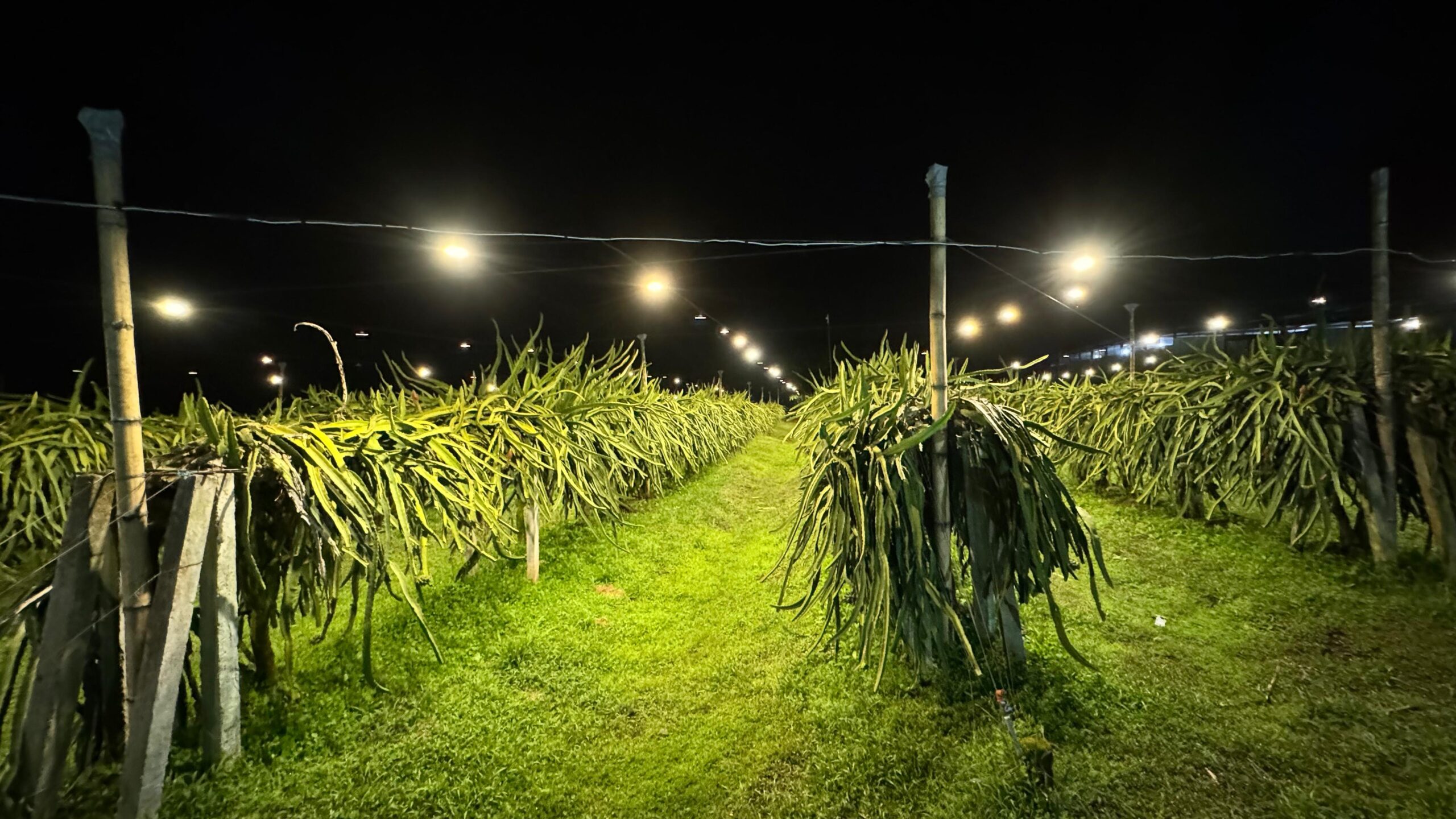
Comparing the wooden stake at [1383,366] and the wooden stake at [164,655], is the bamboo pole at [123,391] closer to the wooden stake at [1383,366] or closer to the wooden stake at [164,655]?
the wooden stake at [164,655]

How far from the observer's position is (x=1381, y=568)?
13.0ft

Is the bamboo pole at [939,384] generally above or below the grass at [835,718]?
above

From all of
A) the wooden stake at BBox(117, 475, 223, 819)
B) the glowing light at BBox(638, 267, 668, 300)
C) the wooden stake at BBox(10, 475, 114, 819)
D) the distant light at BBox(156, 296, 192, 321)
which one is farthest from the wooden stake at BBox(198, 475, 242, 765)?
the glowing light at BBox(638, 267, 668, 300)

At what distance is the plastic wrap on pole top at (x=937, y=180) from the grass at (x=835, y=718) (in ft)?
8.56

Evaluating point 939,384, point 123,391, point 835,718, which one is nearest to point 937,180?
point 939,384

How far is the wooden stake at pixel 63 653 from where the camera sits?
1.80 metres

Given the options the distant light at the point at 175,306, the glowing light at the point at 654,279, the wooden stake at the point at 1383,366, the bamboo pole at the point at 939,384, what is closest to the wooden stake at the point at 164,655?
the distant light at the point at 175,306

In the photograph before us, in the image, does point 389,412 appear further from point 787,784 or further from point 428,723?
point 787,784

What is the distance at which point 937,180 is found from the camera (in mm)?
2818

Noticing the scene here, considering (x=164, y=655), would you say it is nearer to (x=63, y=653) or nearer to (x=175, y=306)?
(x=63, y=653)

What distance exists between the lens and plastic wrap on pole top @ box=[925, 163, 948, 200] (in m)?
2.79

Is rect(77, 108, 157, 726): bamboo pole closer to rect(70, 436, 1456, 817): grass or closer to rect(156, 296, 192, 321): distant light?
rect(70, 436, 1456, 817): grass

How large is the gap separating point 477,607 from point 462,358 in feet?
105

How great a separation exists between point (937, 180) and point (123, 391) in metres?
3.65
